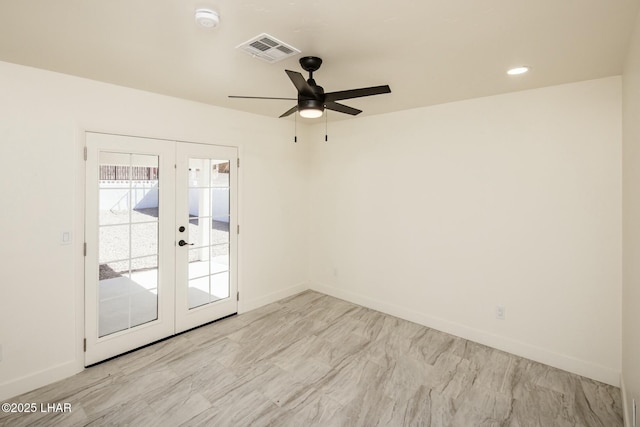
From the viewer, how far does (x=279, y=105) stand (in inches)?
149

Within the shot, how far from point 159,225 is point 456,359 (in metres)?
3.36

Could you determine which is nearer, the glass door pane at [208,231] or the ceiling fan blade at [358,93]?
the ceiling fan blade at [358,93]

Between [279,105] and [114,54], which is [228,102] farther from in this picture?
[114,54]

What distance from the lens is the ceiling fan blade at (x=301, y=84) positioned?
6.89 ft

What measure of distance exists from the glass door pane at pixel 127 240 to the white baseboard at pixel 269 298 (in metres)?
1.12

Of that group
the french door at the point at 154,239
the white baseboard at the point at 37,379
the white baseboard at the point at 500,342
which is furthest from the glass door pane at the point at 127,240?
the white baseboard at the point at 500,342

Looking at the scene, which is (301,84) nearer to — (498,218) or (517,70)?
(517,70)

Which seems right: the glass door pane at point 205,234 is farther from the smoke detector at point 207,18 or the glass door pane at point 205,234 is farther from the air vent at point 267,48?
the smoke detector at point 207,18

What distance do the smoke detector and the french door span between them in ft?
5.93

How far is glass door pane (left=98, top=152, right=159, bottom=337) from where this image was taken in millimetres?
3066

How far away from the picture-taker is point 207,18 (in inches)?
71.0

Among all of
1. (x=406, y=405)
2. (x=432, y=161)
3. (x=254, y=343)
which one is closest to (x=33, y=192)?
(x=254, y=343)

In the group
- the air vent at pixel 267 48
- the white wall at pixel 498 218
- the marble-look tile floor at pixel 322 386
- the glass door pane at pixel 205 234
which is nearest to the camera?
the air vent at pixel 267 48

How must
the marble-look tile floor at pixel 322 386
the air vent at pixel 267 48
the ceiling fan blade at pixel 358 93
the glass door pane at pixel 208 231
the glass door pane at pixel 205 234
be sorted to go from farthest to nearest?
the glass door pane at pixel 208 231 → the glass door pane at pixel 205 234 → the marble-look tile floor at pixel 322 386 → the ceiling fan blade at pixel 358 93 → the air vent at pixel 267 48
